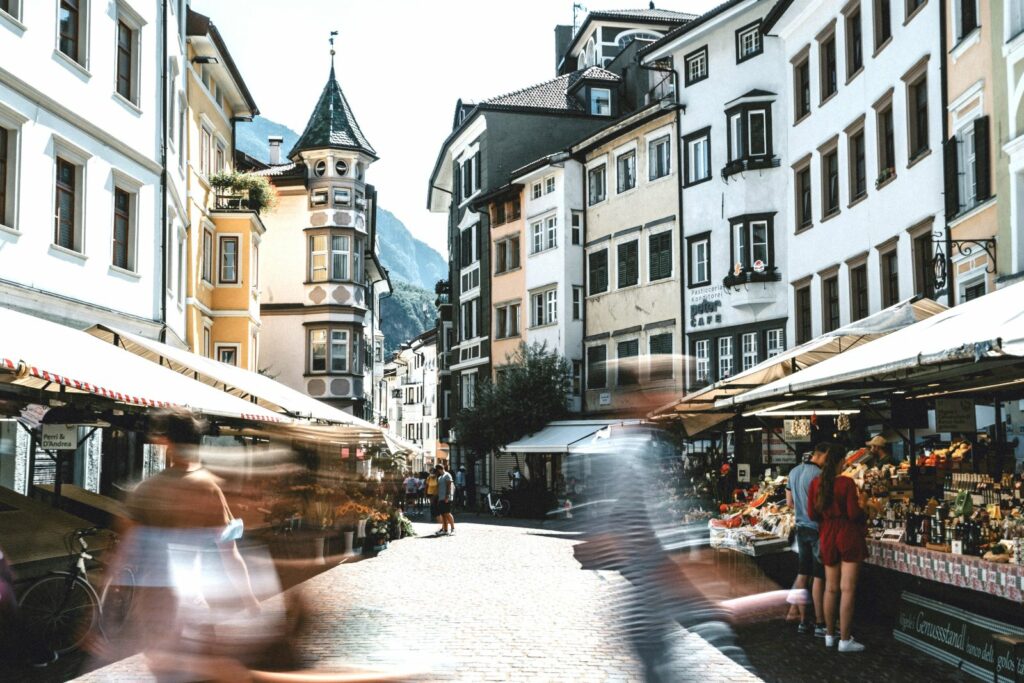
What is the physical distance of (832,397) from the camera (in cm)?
1642

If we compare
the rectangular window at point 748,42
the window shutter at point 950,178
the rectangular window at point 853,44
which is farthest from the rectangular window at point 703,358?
the window shutter at point 950,178

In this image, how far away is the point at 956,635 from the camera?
10.2 m

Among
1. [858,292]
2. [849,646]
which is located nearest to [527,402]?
[858,292]

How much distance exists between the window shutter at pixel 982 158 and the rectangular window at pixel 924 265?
232 centimetres

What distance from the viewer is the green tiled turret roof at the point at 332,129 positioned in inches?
2064

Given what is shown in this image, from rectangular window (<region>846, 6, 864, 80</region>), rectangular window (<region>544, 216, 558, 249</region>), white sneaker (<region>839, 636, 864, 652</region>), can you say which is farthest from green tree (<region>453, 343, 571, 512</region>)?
white sneaker (<region>839, 636, 864, 652</region>)

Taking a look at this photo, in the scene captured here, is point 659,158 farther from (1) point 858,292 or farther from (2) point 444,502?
(2) point 444,502

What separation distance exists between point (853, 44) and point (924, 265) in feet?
22.2

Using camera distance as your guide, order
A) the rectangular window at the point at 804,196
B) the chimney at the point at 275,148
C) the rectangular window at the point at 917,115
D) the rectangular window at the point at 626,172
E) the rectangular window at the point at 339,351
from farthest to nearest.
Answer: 1. the chimney at the point at 275,148
2. the rectangular window at the point at 339,351
3. the rectangular window at the point at 626,172
4. the rectangular window at the point at 804,196
5. the rectangular window at the point at 917,115

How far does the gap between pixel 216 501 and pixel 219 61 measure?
27.7 metres

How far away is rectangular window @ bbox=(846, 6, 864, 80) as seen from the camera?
26.5 meters

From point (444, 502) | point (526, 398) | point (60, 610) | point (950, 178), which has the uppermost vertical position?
point (950, 178)

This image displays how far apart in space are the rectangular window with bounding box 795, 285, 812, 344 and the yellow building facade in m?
15.6

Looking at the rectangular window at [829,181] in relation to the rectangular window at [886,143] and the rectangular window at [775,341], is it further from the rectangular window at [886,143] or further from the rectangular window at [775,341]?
the rectangular window at [775,341]
